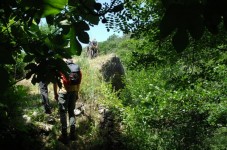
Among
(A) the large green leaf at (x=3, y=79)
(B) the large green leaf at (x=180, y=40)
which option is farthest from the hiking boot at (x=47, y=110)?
(B) the large green leaf at (x=180, y=40)

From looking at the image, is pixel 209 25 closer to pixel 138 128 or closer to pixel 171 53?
pixel 171 53

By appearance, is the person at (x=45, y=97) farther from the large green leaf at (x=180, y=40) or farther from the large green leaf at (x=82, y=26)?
the large green leaf at (x=180, y=40)

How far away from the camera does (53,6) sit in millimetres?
1399

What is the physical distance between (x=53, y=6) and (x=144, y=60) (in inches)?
160

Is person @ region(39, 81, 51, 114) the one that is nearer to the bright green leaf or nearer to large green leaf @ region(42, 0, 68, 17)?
the bright green leaf

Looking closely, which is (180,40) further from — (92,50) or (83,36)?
(92,50)

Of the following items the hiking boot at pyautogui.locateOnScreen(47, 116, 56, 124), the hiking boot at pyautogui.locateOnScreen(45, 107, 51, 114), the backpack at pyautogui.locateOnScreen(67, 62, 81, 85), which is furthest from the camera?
the hiking boot at pyautogui.locateOnScreen(45, 107, 51, 114)

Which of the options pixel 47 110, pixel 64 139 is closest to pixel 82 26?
pixel 64 139

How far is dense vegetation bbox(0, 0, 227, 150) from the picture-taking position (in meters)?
1.31

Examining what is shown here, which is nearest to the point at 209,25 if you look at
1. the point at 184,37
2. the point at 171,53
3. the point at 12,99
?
the point at 184,37

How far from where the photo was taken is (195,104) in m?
8.05

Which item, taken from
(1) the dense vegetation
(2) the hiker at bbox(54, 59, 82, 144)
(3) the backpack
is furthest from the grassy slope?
(3) the backpack

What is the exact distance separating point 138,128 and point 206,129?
5.94 feet

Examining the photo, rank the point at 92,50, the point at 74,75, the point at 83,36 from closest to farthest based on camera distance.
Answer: the point at 83,36 < the point at 74,75 < the point at 92,50
